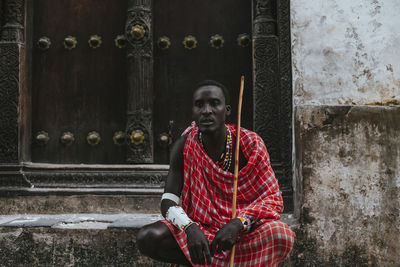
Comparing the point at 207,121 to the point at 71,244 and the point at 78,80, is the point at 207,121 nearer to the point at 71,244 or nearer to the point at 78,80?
the point at 71,244

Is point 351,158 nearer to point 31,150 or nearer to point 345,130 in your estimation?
point 345,130

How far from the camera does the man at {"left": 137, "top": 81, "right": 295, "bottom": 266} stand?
6.44 feet

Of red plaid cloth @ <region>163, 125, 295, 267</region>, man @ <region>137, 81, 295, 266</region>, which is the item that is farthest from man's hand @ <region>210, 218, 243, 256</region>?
red plaid cloth @ <region>163, 125, 295, 267</region>

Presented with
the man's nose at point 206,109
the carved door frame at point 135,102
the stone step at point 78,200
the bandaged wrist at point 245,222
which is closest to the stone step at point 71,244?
the stone step at point 78,200

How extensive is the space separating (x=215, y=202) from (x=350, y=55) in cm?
144

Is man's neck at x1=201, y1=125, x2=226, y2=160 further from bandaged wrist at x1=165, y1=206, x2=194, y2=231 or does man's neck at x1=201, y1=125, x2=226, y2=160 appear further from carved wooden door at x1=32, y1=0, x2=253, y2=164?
carved wooden door at x1=32, y1=0, x2=253, y2=164

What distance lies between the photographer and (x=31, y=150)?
3.38 metres

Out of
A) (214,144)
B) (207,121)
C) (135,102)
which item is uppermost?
(135,102)

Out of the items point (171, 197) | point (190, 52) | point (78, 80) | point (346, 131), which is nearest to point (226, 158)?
point (171, 197)

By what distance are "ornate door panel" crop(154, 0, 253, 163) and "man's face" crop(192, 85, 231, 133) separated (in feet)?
4.06

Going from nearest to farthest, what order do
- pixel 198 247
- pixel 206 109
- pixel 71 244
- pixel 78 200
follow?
1. pixel 198 247
2. pixel 206 109
3. pixel 71 244
4. pixel 78 200

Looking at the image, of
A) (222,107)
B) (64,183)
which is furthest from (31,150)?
(222,107)

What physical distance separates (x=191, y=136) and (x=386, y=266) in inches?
60.8

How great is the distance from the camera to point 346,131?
2.73 metres
